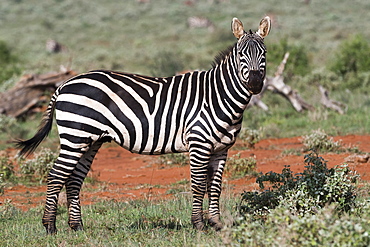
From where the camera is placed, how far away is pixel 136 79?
655 centimetres

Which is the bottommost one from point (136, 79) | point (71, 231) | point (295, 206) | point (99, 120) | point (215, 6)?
point (71, 231)

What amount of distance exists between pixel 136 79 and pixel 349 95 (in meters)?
12.5

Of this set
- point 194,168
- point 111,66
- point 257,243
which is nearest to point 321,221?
point 257,243

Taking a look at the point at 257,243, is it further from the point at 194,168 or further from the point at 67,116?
the point at 67,116

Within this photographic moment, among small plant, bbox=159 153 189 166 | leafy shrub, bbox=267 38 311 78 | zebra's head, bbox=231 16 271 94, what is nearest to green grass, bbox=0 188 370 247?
zebra's head, bbox=231 16 271 94

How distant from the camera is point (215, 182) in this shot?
6.48 meters

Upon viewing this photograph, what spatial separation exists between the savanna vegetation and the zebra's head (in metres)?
1.28

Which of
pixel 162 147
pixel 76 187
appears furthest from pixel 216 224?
pixel 76 187

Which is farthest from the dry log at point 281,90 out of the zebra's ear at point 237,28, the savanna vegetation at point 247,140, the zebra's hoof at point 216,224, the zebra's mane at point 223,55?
the zebra's hoof at point 216,224

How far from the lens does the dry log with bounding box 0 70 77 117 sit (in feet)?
51.9

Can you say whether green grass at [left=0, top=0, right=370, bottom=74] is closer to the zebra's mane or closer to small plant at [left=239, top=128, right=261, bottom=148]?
small plant at [left=239, top=128, right=261, bottom=148]

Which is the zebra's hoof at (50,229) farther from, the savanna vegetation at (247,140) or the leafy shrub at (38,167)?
the leafy shrub at (38,167)

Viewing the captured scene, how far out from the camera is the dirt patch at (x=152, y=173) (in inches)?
351

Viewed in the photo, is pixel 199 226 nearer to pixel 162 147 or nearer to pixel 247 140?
pixel 162 147
